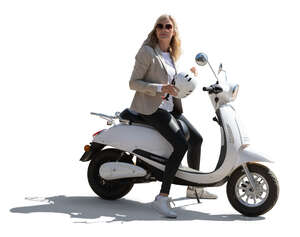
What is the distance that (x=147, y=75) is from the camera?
6543 millimetres

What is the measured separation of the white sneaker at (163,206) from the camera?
6348 mm

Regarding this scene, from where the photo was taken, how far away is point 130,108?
673cm

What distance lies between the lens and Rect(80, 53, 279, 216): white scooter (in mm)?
6328

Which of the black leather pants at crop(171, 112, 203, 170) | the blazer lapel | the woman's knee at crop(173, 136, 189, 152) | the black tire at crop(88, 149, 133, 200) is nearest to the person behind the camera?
the woman's knee at crop(173, 136, 189, 152)

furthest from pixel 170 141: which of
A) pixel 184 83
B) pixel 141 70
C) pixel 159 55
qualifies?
pixel 159 55

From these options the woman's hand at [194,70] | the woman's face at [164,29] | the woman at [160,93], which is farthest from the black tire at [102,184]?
the woman's face at [164,29]

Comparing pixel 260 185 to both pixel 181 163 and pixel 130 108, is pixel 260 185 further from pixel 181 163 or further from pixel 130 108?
pixel 130 108

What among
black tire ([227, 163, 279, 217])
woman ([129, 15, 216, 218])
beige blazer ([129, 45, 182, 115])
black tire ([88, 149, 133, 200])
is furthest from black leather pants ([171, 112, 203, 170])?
black tire ([88, 149, 133, 200])

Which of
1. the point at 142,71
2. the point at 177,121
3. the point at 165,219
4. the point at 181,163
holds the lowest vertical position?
the point at 165,219

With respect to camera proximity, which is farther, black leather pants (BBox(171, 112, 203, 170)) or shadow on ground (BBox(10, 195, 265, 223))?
black leather pants (BBox(171, 112, 203, 170))

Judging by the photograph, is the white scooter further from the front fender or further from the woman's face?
the woman's face

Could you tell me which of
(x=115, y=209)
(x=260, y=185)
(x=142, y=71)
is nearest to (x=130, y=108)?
(x=142, y=71)

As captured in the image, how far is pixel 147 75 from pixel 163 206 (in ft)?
4.28

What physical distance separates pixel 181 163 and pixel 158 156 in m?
0.27
